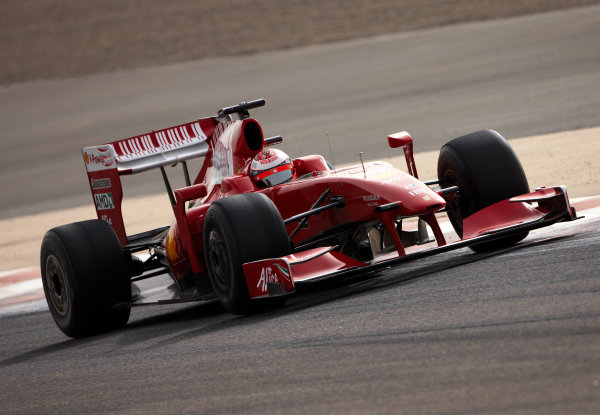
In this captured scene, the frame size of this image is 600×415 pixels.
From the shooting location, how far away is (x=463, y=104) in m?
27.2

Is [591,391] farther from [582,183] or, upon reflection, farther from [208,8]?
[208,8]

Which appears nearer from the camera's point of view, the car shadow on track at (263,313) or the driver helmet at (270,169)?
the car shadow on track at (263,313)

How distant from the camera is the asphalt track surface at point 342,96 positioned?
24.6m

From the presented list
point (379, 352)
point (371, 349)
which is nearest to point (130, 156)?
point (371, 349)

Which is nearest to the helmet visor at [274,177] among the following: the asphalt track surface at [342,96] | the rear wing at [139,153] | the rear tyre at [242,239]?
the rear wing at [139,153]

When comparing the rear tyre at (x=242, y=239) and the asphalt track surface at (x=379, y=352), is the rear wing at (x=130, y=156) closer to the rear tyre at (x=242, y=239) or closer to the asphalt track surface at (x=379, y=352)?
the asphalt track surface at (x=379, y=352)

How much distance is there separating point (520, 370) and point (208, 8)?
5552 cm

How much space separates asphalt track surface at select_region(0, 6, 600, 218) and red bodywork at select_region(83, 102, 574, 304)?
10834mm

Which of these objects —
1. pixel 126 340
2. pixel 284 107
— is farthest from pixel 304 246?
pixel 284 107

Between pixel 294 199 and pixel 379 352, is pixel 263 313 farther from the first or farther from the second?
pixel 379 352

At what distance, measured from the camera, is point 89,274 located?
9.36 m

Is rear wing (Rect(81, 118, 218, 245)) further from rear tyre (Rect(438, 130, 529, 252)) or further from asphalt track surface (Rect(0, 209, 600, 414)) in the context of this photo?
rear tyre (Rect(438, 130, 529, 252))

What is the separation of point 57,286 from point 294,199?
97.3 inches

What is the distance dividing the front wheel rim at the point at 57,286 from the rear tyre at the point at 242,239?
1.97m
